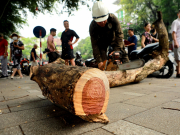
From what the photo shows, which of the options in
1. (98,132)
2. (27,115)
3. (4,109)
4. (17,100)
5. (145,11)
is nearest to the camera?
(98,132)

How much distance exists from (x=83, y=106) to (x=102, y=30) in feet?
8.76

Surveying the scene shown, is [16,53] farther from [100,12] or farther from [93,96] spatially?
[93,96]

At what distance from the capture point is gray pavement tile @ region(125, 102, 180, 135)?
134 centimetres

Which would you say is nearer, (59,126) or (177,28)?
(59,126)

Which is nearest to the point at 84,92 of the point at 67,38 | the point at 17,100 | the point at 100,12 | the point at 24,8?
the point at 17,100

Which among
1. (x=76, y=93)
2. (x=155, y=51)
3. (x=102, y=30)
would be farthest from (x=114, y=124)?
(x=155, y=51)

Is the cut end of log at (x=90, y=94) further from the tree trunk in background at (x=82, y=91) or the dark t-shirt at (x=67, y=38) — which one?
the dark t-shirt at (x=67, y=38)

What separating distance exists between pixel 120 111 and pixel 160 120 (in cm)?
47

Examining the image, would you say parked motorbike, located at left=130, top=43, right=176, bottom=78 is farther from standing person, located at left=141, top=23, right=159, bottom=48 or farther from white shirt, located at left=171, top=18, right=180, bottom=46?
white shirt, located at left=171, top=18, right=180, bottom=46

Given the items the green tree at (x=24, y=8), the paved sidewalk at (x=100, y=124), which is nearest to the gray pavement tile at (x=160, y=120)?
the paved sidewalk at (x=100, y=124)

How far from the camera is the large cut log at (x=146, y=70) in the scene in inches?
142

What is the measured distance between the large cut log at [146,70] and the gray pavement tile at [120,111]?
146cm

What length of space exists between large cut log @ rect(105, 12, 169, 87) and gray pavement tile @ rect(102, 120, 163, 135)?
2007 mm

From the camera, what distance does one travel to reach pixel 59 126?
4.92ft
